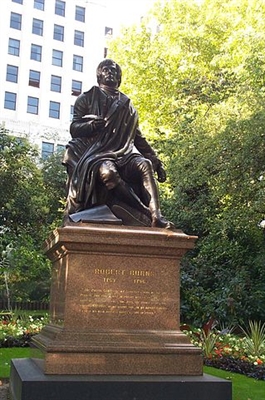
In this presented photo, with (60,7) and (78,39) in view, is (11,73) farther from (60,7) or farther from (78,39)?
(60,7)

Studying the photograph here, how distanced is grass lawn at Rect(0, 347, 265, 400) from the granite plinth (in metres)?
0.81

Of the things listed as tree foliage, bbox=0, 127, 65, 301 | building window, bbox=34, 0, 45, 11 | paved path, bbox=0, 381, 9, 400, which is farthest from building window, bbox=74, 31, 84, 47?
paved path, bbox=0, 381, 9, 400

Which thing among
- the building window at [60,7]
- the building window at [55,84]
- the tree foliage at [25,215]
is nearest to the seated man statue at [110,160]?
the tree foliage at [25,215]

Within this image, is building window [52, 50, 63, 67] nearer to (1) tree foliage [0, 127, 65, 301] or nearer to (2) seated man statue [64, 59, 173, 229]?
(1) tree foliage [0, 127, 65, 301]

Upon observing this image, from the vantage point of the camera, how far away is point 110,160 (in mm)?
7406

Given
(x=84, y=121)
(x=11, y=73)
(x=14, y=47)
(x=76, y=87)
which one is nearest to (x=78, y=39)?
(x=76, y=87)

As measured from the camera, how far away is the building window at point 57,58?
62.1 meters

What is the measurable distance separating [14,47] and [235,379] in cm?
5578

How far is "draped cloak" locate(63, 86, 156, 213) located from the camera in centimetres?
739

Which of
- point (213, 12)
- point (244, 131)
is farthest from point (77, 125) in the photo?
point (213, 12)

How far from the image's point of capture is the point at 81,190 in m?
7.41

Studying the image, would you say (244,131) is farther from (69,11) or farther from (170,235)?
(69,11)

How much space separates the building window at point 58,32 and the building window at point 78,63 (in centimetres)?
263

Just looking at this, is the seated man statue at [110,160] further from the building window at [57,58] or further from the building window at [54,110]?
the building window at [57,58]
